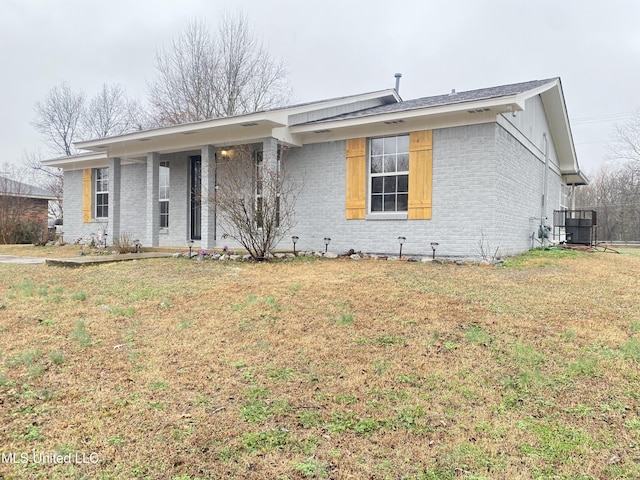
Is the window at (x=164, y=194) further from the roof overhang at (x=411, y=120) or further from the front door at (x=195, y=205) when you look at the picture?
the roof overhang at (x=411, y=120)

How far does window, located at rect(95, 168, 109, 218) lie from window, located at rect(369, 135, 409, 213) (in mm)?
10092

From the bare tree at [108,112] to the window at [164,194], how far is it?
18.1 metres

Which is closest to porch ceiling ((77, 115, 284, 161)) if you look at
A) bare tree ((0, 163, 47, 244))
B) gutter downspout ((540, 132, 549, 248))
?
bare tree ((0, 163, 47, 244))

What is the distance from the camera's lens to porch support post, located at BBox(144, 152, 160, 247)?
37.1 feet

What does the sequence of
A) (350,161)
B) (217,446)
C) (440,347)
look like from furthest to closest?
1. (350,161)
2. (440,347)
3. (217,446)

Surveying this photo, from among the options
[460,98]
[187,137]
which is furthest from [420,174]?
[187,137]

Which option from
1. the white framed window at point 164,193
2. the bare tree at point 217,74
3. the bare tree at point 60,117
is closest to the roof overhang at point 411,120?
the white framed window at point 164,193

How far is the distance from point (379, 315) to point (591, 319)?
223 centimetres

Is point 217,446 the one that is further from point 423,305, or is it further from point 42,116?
point 42,116

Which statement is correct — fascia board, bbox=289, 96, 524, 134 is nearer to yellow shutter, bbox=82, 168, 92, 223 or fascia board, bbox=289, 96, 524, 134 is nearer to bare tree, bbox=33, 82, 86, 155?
yellow shutter, bbox=82, 168, 92, 223

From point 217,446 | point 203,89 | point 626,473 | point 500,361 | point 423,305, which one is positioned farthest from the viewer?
point 203,89

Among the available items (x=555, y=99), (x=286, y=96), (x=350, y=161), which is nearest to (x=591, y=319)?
(x=350, y=161)

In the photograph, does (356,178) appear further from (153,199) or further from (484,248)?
(153,199)

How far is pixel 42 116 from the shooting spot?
94.4ft
